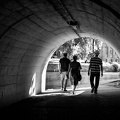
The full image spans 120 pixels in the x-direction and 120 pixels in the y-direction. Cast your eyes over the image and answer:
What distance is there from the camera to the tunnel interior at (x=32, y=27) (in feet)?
21.5

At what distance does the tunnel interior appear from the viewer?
6.57m

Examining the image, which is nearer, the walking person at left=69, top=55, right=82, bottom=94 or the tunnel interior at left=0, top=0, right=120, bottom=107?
the tunnel interior at left=0, top=0, right=120, bottom=107

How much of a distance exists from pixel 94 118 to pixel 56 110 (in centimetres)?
167

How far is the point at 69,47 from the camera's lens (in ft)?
83.6

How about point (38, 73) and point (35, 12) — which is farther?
point (38, 73)

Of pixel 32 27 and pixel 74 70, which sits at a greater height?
pixel 32 27

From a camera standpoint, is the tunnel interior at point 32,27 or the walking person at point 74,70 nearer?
the tunnel interior at point 32,27

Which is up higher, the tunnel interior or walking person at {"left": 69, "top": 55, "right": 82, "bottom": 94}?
the tunnel interior

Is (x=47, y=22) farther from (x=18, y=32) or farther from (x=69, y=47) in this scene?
(x=69, y=47)

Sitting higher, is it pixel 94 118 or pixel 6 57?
pixel 6 57

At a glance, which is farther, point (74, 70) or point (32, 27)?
point (74, 70)

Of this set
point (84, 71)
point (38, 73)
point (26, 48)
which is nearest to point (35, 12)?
point (26, 48)

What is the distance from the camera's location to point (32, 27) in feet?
29.1

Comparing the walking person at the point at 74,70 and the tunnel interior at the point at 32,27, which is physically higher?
the tunnel interior at the point at 32,27
